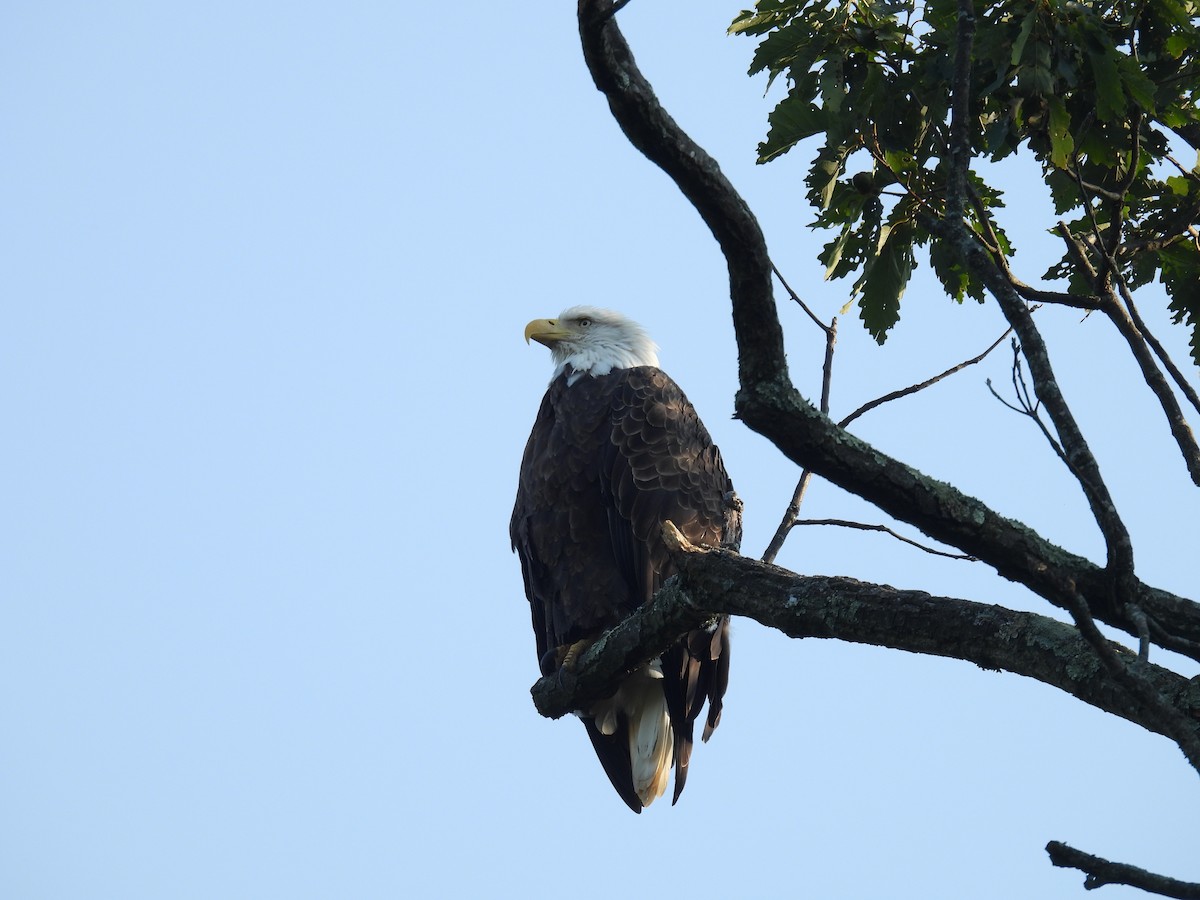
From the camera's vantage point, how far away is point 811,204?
3678mm

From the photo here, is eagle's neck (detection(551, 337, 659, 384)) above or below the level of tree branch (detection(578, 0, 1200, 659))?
above

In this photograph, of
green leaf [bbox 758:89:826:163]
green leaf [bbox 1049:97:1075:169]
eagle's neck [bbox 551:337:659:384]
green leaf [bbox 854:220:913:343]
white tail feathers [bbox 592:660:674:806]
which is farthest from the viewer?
eagle's neck [bbox 551:337:659:384]

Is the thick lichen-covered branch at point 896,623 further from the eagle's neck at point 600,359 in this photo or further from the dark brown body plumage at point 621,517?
the eagle's neck at point 600,359

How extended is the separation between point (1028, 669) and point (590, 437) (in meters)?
3.10

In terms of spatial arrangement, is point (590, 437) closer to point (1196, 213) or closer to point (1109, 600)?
point (1196, 213)

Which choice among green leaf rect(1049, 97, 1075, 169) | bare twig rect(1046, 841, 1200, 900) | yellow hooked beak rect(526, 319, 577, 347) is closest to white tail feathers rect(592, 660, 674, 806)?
yellow hooked beak rect(526, 319, 577, 347)

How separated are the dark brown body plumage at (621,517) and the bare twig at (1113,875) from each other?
2.89 metres

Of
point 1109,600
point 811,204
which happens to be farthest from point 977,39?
point 1109,600

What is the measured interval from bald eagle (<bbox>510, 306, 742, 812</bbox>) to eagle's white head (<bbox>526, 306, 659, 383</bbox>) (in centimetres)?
40

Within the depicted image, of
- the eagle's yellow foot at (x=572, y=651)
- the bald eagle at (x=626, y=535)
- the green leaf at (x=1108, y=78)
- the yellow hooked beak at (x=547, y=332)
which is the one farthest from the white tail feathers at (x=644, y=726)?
the green leaf at (x=1108, y=78)

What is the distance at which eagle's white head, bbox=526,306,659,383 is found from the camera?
6.23 meters

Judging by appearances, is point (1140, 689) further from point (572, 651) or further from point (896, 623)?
point (572, 651)

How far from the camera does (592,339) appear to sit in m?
6.43

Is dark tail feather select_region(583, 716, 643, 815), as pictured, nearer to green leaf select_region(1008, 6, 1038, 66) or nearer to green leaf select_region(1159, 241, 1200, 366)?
green leaf select_region(1159, 241, 1200, 366)
